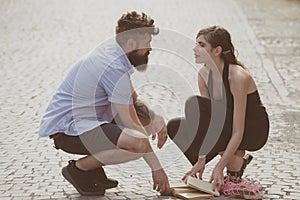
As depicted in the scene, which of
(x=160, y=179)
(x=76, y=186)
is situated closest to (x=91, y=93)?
(x=76, y=186)

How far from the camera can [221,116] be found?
6.24 m

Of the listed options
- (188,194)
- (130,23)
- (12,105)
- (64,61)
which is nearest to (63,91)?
(130,23)

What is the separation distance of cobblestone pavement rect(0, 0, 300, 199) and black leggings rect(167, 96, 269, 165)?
15.0 inches

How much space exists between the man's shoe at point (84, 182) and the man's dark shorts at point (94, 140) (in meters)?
0.16

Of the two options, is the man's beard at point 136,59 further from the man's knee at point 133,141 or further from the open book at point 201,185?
the open book at point 201,185

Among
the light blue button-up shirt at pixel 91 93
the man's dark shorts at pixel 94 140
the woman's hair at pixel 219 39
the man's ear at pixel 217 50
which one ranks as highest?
the woman's hair at pixel 219 39

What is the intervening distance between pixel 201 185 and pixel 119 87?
0.98 meters

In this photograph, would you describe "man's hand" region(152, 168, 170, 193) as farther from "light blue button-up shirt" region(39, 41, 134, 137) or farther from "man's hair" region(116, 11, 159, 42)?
"man's hair" region(116, 11, 159, 42)

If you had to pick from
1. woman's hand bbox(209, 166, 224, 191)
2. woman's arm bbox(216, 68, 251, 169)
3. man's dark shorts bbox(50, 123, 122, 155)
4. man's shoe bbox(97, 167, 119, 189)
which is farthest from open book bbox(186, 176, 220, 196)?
man's dark shorts bbox(50, 123, 122, 155)

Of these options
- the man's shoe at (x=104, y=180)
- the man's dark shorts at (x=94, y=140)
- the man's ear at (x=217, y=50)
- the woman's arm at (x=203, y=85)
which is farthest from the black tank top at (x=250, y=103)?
the man's shoe at (x=104, y=180)

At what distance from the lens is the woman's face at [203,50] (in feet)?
20.3

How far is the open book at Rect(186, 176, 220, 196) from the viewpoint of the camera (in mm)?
5926

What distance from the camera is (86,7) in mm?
22375

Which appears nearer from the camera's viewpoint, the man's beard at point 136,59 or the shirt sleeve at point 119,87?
the shirt sleeve at point 119,87
